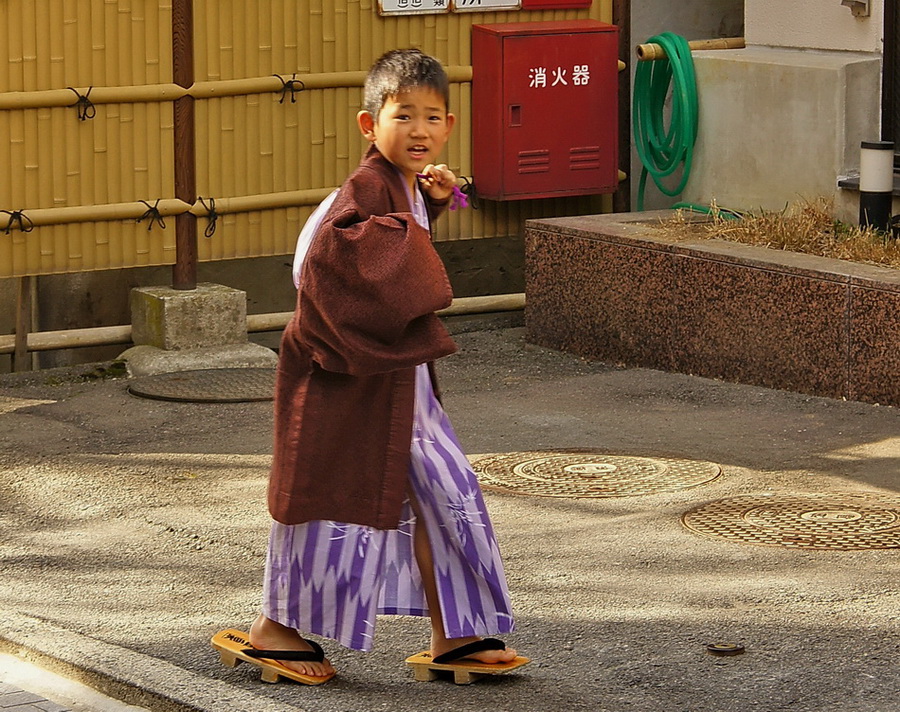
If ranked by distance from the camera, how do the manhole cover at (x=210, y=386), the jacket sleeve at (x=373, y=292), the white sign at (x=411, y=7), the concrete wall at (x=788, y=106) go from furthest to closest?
the white sign at (x=411, y=7) → the concrete wall at (x=788, y=106) → the manhole cover at (x=210, y=386) → the jacket sleeve at (x=373, y=292)

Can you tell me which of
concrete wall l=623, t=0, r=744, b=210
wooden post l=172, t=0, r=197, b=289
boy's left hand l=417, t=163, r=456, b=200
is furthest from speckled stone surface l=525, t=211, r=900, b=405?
boy's left hand l=417, t=163, r=456, b=200

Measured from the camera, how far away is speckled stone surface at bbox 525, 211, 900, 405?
8.02 m

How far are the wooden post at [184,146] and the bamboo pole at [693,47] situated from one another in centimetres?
265

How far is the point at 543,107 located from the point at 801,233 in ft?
6.44

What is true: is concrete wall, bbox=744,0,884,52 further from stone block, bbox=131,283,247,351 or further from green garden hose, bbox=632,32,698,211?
stone block, bbox=131,283,247,351

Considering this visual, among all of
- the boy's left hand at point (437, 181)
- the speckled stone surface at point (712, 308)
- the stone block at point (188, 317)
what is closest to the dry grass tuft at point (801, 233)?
the speckled stone surface at point (712, 308)

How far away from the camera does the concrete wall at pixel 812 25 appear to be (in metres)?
9.74

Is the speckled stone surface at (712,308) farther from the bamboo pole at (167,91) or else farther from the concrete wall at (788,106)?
the bamboo pole at (167,91)

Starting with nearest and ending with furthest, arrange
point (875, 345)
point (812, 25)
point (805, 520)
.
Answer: point (805, 520) → point (875, 345) → point (812, 25)

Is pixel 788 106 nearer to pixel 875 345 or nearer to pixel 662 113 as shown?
pixel 662 113

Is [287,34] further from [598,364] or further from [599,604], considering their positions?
[599,604]

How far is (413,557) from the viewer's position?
15.2ft

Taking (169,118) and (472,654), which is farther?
(169,118)

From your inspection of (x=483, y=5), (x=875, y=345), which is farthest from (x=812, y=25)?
(x=875, y=345)
